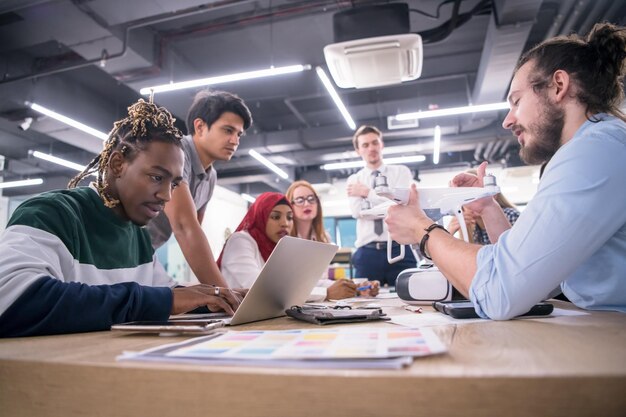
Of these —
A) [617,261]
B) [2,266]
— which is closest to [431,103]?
[617,261]

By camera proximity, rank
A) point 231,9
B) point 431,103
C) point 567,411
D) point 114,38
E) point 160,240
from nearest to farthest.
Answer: point 567,411
point 160,240
point 114,38
point 231,9
point 431,103

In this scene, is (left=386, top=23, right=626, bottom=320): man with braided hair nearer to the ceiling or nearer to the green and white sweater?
the green and white sweater

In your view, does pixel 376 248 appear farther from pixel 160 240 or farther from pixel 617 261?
pixel 617 261

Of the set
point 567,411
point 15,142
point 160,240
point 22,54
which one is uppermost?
point 22,54

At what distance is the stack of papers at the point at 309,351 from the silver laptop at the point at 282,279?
13.4 inches

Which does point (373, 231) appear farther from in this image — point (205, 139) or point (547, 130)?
point (547, 130)

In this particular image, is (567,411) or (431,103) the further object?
(431,103)

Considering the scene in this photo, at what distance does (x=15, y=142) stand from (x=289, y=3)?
6.23 metres

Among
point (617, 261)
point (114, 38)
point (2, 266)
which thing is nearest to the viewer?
point (2, 266)

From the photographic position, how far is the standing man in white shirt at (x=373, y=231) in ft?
10.1

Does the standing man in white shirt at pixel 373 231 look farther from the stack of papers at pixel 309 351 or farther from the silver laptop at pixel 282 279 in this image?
the stack of papers at pixel 309 351

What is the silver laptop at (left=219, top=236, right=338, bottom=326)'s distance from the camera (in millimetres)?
941

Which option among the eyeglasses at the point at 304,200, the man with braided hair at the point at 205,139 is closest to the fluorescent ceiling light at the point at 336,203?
the eyeglasses at the point at 304,200

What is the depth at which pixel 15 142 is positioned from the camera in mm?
7848
